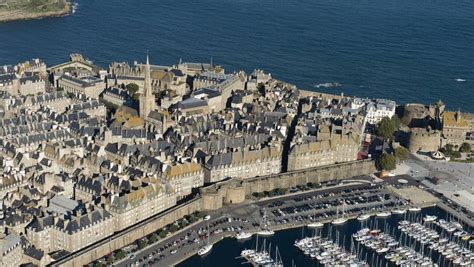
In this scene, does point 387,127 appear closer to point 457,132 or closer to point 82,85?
point 457,132

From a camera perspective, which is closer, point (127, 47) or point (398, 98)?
point (398, 98)

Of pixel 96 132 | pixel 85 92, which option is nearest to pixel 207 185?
pixel 96 132

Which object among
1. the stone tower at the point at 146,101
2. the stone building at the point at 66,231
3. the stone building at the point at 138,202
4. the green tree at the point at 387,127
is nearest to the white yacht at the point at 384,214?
the green tree at the point at 387,127

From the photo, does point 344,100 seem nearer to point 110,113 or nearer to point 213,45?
point 110,113

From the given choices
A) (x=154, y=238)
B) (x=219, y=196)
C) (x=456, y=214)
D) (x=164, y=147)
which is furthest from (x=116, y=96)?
(x=456, y=214)

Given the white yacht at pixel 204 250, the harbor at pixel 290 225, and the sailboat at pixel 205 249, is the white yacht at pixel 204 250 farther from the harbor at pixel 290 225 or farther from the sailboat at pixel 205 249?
the harbor at pixel 290 225
